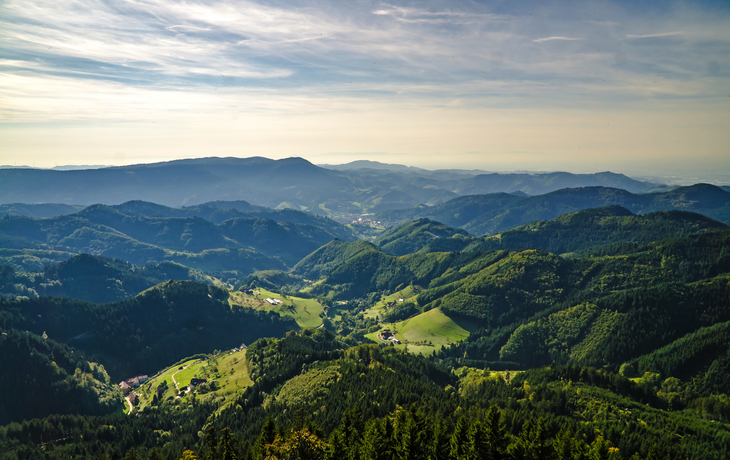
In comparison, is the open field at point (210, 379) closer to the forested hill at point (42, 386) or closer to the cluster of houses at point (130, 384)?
the cluster of houses at point (130, 384)

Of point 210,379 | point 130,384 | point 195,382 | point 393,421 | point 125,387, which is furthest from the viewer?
point 130,384

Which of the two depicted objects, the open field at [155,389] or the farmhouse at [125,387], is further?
the farmhouse at [125,387]

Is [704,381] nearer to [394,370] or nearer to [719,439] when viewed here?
[719,439]

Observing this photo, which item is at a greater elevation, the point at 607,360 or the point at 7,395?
the point at 607,360

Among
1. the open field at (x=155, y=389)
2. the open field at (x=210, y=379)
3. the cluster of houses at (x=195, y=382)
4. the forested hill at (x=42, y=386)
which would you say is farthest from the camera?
the forested hill at (x=42, y=386)

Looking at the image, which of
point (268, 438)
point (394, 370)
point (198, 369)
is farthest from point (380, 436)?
point (198, 369)

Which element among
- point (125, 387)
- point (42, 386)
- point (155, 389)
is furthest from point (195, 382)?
point (42, 386)

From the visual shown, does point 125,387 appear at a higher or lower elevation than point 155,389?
lower

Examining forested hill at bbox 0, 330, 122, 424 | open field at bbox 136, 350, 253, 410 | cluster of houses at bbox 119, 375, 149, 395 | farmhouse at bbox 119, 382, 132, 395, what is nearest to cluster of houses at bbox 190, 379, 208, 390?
open field at bbox 136, 350, 253, 410

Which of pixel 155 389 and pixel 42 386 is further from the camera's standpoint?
pixel 155 389

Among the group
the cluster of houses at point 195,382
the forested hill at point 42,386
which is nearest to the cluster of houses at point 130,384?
the forested hill at point 42,386

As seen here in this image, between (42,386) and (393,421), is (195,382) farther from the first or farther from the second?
(393,421)
